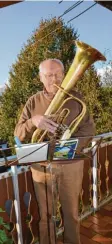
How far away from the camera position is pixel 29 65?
1346 centimetres

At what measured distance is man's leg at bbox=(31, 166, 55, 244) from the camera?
77.4 inches

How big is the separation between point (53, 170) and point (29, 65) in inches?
477

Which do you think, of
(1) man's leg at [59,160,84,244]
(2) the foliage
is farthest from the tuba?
(2) the foliage

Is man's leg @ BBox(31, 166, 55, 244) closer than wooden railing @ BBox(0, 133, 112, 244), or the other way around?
man's leg @ BBox(31, 166, 55, 244)

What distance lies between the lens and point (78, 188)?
210 cm

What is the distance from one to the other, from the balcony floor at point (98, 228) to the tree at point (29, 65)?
10.4 m

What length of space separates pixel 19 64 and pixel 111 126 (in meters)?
6.61

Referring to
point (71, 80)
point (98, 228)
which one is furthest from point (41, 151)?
point (98, 228)

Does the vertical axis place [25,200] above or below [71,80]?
below

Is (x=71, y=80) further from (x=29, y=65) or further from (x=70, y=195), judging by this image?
(x=29, y=65)

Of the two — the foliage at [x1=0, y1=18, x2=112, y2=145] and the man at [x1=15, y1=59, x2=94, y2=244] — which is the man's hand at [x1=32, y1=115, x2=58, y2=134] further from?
the foliage at [x1=0, y1=18, x2=112, y2=145]

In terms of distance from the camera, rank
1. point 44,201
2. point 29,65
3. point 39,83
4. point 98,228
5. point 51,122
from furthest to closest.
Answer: point 29,65 < point 39,83 < point 98,228 < point 44,201 < point 51,122

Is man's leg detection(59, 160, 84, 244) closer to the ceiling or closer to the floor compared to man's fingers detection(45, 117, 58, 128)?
closer to the floor

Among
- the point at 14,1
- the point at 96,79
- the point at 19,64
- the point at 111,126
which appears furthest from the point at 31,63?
the point at 14,1
